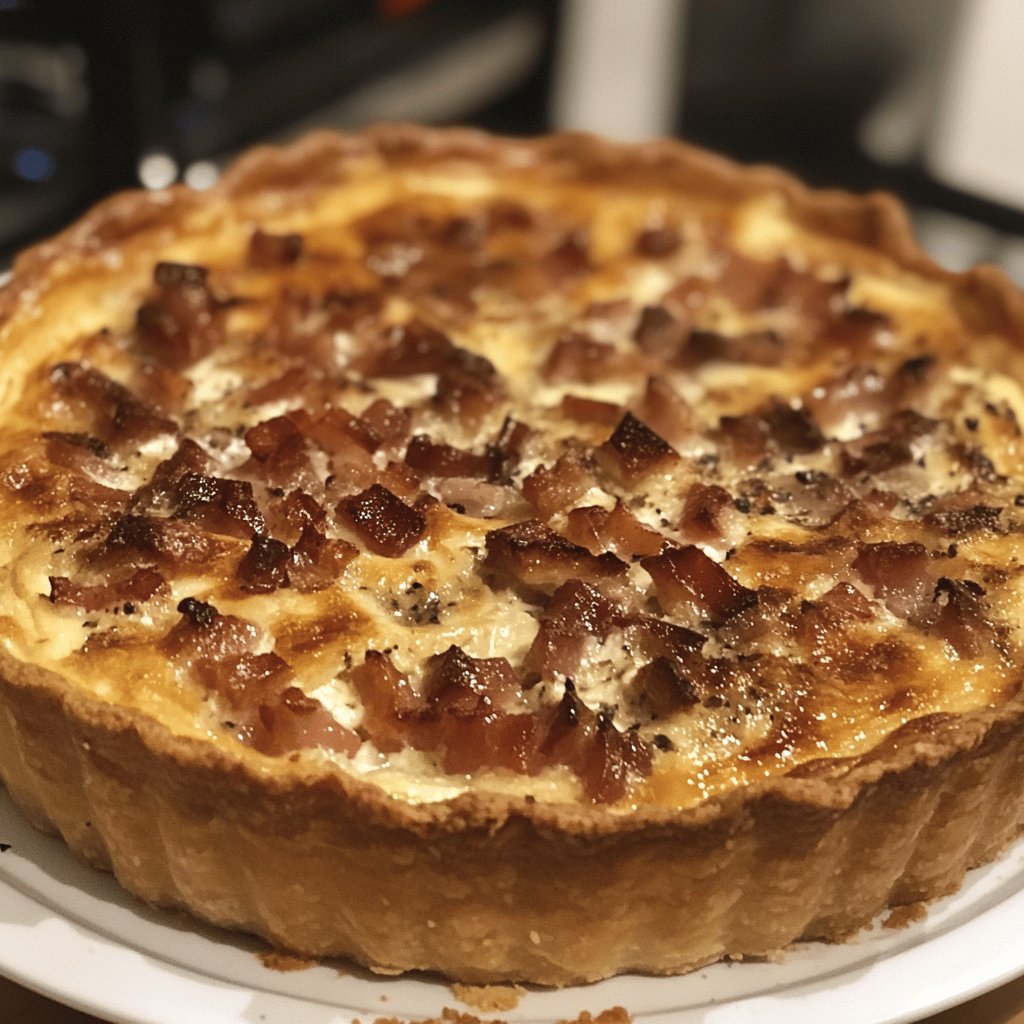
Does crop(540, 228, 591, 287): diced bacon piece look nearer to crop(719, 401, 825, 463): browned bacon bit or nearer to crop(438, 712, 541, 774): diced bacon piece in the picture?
crop(719, 401, 825, 463): browned bacon bit

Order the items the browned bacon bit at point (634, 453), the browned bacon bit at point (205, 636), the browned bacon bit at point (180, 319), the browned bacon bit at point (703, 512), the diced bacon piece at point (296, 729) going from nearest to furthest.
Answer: the diced bacon piece at point (296, 729)
the browned bacon bit at point (205, 636)
the browned bacon bit at point (703, 512)
the browned bacon bit at point (634, 453)
the browned bacon bit at point (180, 319)

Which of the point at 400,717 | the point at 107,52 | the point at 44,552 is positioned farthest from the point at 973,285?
the point at 107,52

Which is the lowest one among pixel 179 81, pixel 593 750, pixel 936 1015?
pixel 936 1015

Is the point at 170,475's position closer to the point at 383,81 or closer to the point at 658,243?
the point at 658,243

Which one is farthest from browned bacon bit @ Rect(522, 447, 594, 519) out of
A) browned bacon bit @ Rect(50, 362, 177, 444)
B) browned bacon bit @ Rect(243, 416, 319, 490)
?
browned bacon bit @ Rect(50, 362, 177, 444)

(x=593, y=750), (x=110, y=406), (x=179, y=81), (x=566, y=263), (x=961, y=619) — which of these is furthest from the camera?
(x=179, y=81)

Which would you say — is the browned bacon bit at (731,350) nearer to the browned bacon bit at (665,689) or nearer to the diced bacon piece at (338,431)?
the diced bacon piece at (338,431)

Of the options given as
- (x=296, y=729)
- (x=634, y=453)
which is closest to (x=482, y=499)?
(x=634, y=453)

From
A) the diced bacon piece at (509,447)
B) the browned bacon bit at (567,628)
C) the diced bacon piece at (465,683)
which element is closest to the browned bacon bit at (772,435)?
the diced bacon piece at (509,447)
